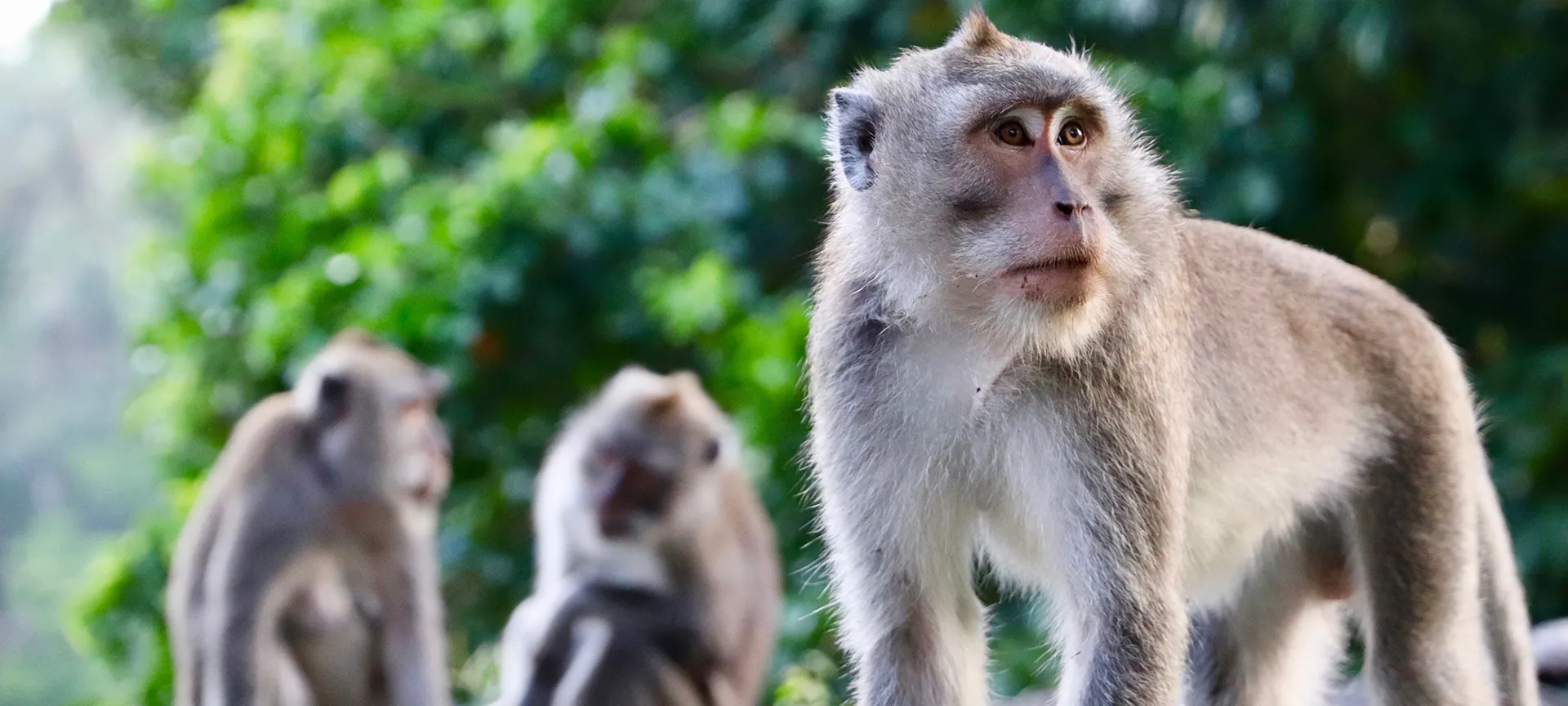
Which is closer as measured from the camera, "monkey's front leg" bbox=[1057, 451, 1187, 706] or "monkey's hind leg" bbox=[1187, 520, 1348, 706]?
"monkey's front leg" bbox=[1057, 451, 1187, 706]

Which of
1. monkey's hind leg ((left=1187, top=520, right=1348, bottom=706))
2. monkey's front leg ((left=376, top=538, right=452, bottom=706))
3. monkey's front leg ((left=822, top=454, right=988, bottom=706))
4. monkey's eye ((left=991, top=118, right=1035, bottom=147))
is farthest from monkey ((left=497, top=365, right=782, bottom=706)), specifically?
monkey's eye ((left=991, top=118, right=1035, bottom=147))

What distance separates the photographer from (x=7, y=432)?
8.65 metres

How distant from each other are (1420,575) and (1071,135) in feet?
3.82

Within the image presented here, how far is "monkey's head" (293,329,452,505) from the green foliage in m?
0.75

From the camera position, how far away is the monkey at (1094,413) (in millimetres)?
2328

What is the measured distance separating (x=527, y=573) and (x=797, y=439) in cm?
159

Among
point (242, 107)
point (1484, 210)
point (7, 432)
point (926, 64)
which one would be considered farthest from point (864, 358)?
point (7, 432)

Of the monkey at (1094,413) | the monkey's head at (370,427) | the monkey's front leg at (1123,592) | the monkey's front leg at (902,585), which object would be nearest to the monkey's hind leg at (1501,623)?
the monkey at (1094,413)

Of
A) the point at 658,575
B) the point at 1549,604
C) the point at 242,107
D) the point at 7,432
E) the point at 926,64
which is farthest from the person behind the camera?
the point at 7,432

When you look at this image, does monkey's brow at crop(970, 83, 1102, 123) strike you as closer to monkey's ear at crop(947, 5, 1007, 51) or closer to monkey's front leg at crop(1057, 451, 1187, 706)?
monkey's ear at crop(947, 5, 1007, 51)

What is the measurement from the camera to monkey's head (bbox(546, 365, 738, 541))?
14.3 ft

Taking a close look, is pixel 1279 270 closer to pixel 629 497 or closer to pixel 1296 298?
pixel 1296 298

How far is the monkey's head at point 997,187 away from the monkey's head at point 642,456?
1.94 m

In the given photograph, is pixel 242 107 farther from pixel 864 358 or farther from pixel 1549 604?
pixel 1549 604
